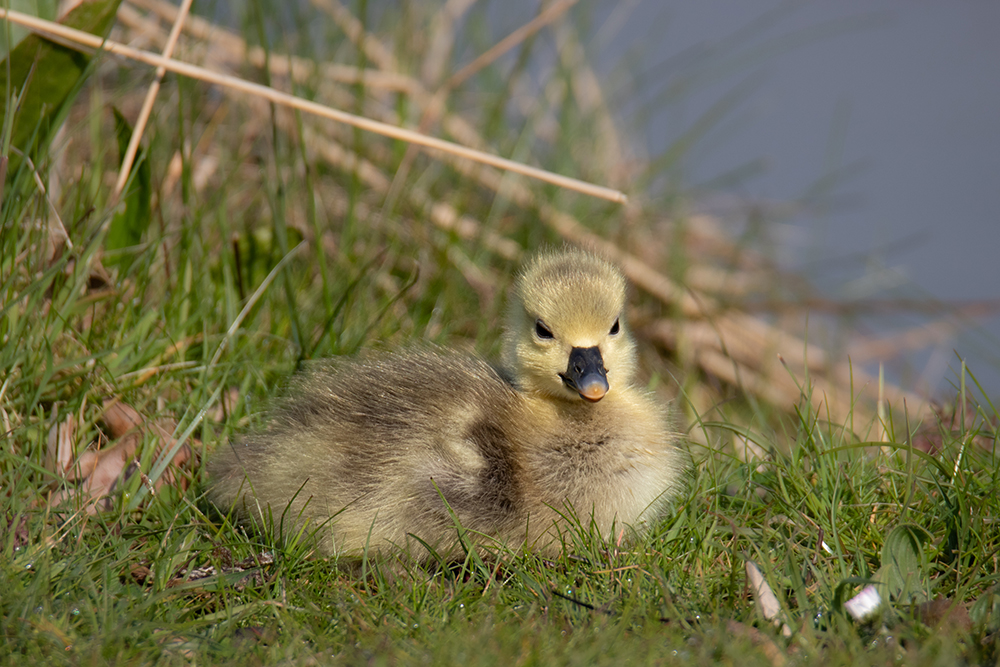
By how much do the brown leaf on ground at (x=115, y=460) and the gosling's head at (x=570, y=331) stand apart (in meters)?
0.92

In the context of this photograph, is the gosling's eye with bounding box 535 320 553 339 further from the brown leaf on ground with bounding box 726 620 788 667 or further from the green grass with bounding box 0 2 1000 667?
the brown leaf on ground with bounding box 726 620 788 667

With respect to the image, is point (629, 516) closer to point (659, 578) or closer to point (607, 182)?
Result: point (659, 578)

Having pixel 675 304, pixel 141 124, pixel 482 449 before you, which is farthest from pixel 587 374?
pixel 675 304

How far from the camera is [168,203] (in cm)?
340

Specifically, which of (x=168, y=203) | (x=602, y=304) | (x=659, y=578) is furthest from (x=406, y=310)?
(x=659, y=578)

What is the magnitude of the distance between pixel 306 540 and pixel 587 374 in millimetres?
752

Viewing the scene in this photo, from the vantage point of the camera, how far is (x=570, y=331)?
2219mm

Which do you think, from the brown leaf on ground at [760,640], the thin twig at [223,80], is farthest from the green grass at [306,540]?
the thin twig at [223,80]

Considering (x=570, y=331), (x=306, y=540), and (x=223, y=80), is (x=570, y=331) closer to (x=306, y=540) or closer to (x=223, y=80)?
(x=306, y=540)

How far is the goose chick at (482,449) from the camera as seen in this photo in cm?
211

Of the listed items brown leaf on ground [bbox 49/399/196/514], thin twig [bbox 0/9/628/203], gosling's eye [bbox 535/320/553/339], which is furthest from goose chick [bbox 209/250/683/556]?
thin twig [bbox 0/9/628/203]

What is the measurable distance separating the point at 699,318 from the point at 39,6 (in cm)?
317

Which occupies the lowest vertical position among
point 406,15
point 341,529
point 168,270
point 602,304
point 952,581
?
point 341,529

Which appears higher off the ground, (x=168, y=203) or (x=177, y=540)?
(x=168, y=203)
